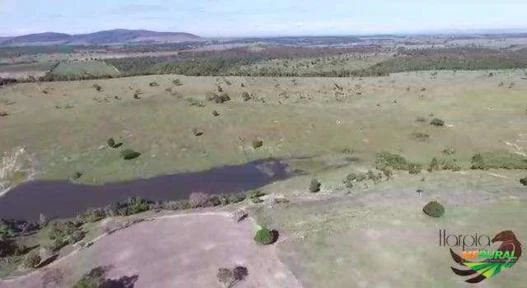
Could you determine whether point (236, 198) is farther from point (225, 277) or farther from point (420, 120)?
point (420, 120)

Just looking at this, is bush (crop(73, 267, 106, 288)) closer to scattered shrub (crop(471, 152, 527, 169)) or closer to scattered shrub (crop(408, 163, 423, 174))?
scattered shrub (crop(408, 163, 423, 174))

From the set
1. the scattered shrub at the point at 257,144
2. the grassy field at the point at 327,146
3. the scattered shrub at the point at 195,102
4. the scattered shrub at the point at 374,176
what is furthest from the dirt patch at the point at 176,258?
the scattered shrub at the point at 195,102

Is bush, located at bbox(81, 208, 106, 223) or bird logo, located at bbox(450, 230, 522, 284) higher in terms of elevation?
bird logo, located at bbox(450, 230, 522, 284)

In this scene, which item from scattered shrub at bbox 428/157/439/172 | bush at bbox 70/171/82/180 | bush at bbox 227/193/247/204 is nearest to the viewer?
bush at bbox 227/193/247/204

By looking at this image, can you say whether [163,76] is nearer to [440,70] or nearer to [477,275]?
[440,70]

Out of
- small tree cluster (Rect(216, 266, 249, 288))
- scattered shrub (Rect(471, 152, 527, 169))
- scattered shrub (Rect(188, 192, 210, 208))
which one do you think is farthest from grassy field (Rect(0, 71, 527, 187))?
small tree cluster (Rect(216, 266, 249, 288))

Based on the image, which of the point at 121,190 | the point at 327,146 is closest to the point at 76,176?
the point at 121,190
